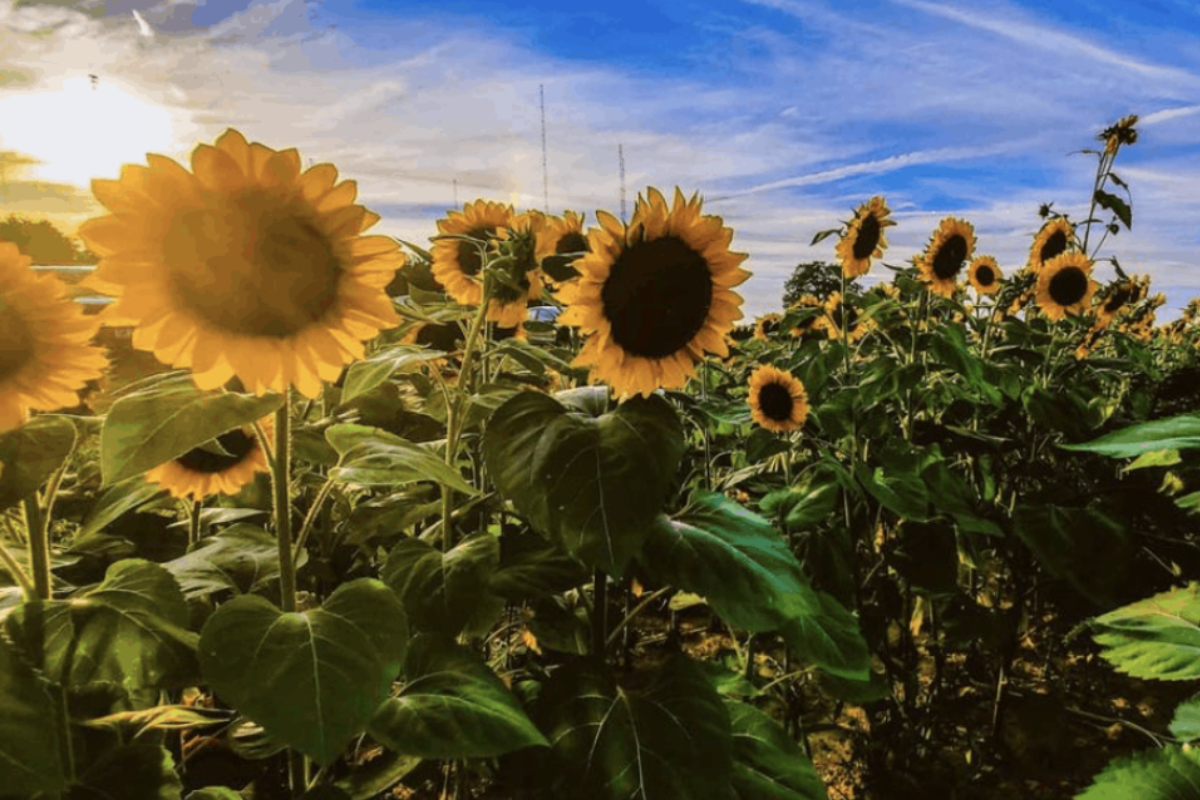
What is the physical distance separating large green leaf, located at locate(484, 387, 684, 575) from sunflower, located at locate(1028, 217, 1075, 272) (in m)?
3.21

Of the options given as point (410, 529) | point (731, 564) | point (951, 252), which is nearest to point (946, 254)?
point (951, 252)

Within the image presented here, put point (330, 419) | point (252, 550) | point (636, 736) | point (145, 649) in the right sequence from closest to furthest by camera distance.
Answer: point (145, 649) → point (636, 736) → point (252, 550) → point (330, 419)

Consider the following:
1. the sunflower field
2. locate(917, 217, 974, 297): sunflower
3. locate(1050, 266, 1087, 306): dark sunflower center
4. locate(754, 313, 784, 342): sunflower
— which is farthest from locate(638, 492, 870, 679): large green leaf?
locate(754, 313, 784, 342): sunflower

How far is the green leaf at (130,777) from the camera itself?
806mm

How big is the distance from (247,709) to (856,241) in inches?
112

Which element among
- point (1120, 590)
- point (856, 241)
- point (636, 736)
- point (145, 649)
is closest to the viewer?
point (145, 649)

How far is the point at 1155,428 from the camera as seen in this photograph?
849 millimetres

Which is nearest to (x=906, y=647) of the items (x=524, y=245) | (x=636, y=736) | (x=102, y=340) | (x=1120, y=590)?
(x=1120, y=590)

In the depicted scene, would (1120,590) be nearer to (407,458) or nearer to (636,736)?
(636,736)

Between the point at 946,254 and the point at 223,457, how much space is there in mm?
3034

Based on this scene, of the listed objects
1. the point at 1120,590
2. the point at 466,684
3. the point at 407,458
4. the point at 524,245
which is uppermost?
the point at 524,245

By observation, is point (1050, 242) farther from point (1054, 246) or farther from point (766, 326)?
point (766, 326)

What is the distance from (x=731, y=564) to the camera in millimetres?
973

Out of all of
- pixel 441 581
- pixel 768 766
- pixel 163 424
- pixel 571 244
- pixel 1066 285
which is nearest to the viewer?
pixel 163 424
